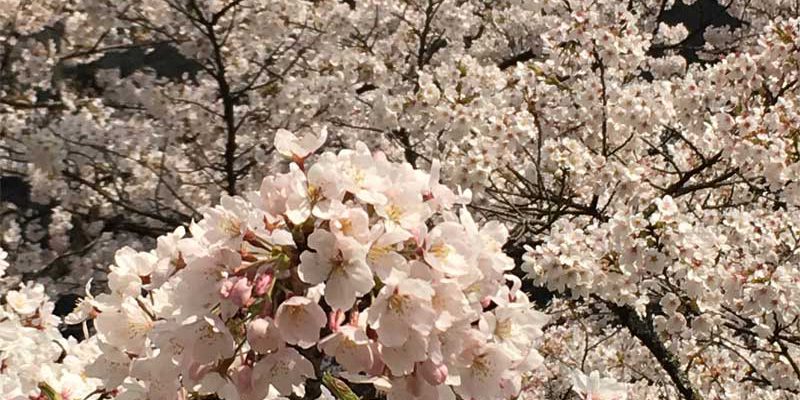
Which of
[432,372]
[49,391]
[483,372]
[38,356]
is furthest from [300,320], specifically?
[38,356]

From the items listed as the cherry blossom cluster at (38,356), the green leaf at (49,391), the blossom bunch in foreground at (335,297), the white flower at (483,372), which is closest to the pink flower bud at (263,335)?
the blossom bunch in foreground at (335,297)

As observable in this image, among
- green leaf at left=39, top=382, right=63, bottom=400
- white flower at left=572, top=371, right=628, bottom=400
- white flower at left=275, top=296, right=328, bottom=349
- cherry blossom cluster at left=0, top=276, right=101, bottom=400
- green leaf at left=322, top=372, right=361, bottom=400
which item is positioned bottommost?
cherry blossom cluster at left=0, top=276, right=101, bottom=400

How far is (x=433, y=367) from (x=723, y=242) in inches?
118

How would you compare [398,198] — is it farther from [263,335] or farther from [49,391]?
[49,391]

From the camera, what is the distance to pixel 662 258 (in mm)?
3838

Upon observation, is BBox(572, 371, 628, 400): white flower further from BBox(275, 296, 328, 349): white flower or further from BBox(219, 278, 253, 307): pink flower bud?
BBox(219, 278, 253, 307): pink flower bud

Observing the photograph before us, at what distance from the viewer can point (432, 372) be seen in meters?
1.36

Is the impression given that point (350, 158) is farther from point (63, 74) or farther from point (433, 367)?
point (63, 74)

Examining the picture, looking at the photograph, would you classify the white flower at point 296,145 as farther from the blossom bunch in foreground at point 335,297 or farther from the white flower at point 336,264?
the white flower at point 336,264

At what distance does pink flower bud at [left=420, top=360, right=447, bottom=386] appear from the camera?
1.36 m

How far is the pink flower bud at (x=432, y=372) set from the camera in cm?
136

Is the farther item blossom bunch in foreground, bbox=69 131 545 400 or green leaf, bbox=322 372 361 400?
green leaf, bbox=322 372 361 400

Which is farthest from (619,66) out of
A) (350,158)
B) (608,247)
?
(350,158)

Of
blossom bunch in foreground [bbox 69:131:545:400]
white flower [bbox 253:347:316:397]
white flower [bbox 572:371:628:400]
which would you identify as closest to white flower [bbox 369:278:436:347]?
blossom bunch in foreground [bbox 69:131:545:400]
